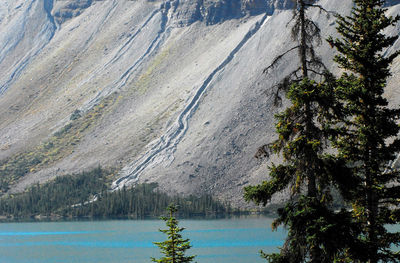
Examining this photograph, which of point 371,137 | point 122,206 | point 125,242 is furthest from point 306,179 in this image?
point 122,206

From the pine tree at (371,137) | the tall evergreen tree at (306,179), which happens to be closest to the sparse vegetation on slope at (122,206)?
the pine tree at (371,137)

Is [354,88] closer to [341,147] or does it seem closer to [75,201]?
[341,147]

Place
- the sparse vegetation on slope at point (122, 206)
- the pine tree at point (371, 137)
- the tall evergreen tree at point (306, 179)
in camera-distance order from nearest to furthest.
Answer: the tall evergreen tree at point (306, 179), the pine tree at point (371, 137), the sparse vegetation on slope at point (122, 206)

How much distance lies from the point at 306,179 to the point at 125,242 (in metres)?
94.7

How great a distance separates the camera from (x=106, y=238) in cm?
11931

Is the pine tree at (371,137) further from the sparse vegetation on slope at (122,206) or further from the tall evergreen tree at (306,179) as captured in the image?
the sparse vegetation on slope at (122,206)

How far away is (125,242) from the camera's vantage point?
361 ft

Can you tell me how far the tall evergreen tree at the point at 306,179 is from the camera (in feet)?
58.7

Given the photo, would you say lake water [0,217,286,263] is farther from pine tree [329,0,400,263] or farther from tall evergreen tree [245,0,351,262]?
tall evergreen tree [245,0,351,262]

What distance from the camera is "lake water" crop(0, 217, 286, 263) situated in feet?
298

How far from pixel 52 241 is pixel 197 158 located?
281ft

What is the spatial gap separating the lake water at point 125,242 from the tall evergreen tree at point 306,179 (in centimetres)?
5188

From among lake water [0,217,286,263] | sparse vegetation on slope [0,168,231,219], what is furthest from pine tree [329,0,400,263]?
sparse vegetation on slope [0,168,231,219]

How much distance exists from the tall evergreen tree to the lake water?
5188cm
